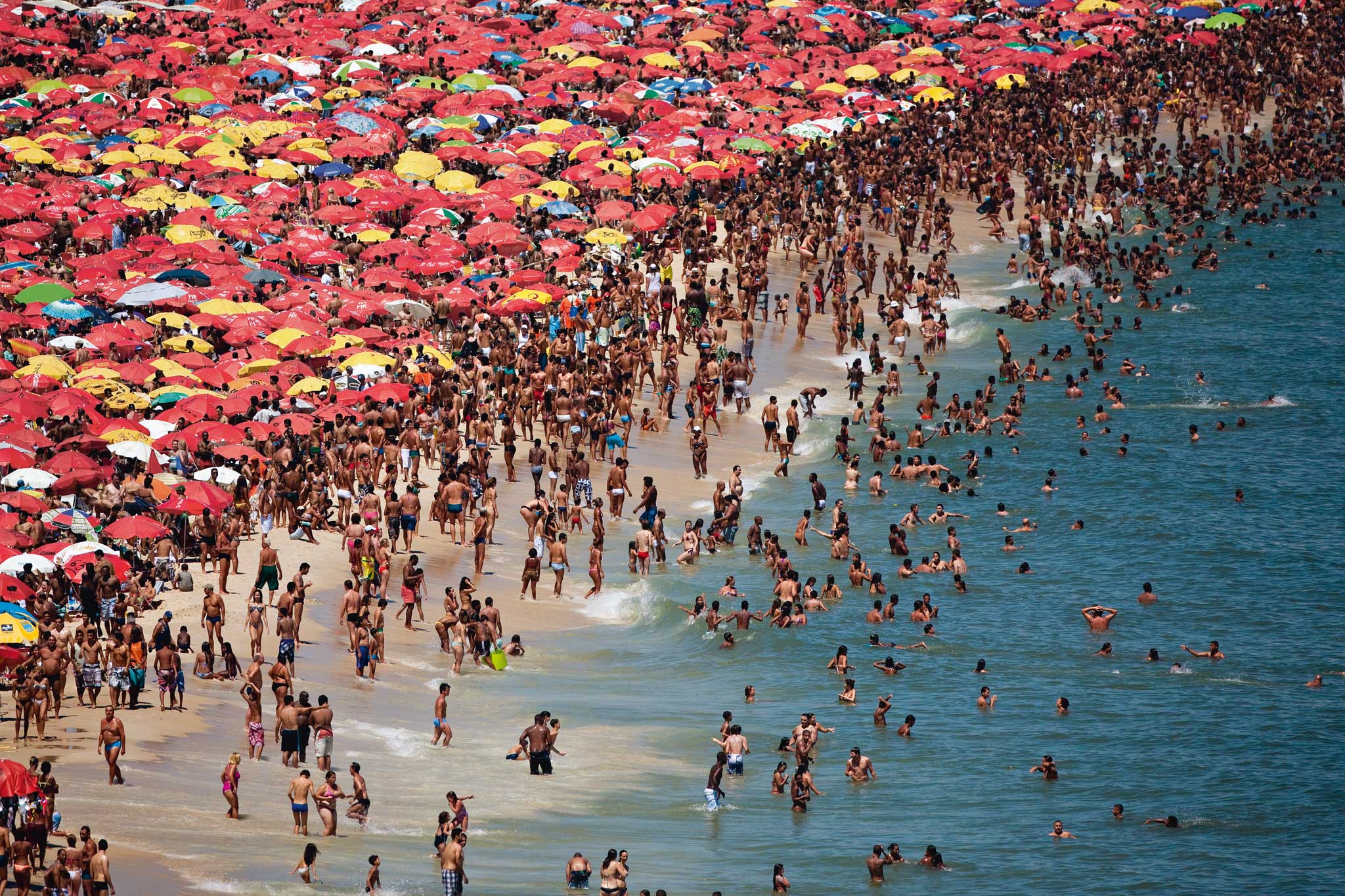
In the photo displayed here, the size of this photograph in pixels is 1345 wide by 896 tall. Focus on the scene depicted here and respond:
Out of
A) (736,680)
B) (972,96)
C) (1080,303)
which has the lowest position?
(736,680)

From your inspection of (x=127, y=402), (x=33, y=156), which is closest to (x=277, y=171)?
(x=33, y=156)

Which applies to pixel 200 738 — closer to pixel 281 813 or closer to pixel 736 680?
pixel 281 813

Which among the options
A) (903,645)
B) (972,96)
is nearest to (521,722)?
(903,645)

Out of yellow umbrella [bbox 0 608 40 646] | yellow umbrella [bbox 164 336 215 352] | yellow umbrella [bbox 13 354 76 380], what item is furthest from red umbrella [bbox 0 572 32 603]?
yellow umbrella [bbox 164 336 215 352]

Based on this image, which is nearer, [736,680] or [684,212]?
[736,680]

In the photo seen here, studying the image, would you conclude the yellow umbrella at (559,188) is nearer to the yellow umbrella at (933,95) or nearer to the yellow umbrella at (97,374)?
the yellow umbrella at (933,95)

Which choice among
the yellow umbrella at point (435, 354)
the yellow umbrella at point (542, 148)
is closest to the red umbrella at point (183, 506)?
the yellow umbrella at point (435, 354)
